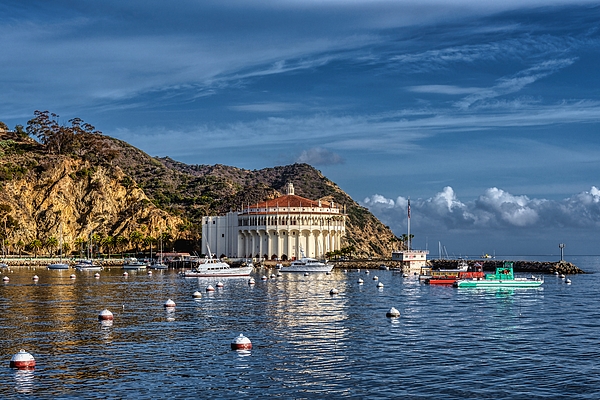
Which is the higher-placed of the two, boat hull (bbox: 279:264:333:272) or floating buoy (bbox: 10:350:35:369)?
boat hull (bbox: 279:264:333:272)

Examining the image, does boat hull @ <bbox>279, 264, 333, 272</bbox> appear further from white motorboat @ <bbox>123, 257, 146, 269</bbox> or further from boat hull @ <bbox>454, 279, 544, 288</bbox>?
boat hull @ <bbox>454, 279, 544, 288</bbox>

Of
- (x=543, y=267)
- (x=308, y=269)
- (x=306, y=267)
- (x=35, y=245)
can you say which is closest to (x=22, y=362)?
(x=308, y=269)

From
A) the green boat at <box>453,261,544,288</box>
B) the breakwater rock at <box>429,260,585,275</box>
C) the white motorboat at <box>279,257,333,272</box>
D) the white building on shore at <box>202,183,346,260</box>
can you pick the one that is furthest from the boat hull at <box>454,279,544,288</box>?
the white building on shore at <box>202,183,346,260</box>

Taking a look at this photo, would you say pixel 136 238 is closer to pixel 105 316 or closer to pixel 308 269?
pixel 308 269

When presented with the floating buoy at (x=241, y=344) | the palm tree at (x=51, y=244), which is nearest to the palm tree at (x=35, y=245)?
the palm tree at (x=51, y=244)

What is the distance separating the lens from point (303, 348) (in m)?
42.2

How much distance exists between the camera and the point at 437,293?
88.5m

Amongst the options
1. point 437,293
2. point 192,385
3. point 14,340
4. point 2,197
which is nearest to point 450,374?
point 192,385

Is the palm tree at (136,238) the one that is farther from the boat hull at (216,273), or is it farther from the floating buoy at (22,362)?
the floating buoy at (22,362)

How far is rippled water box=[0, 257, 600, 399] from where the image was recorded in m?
31.6

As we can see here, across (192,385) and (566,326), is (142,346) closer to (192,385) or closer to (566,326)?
(192,385)

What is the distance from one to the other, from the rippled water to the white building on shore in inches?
4215

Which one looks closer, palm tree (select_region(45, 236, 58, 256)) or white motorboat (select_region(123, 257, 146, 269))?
Result: white motorboat (select_region(123, 257, 146, 269))

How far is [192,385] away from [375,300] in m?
46.9
